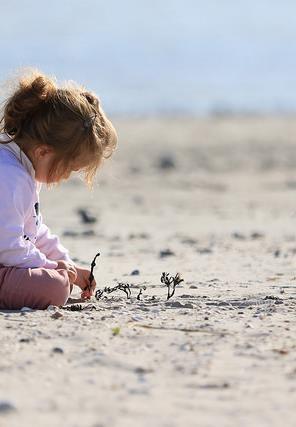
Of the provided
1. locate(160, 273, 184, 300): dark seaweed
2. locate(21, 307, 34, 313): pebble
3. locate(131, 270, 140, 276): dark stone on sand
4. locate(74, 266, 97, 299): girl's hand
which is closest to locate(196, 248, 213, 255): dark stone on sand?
locate(131, 270, 140, 276): dark stone on sand

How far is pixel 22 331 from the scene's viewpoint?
14.5 feet

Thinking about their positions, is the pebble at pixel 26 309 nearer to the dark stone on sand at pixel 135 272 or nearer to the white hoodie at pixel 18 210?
the white hoodie at pixel 18 210

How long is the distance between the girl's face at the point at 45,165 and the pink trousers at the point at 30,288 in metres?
0.45

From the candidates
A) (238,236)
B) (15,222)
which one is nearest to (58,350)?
(15,222)

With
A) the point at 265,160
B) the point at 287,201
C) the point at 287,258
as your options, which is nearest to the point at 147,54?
the point at 265,160

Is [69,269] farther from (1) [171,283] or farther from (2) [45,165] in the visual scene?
(1) [171,283]

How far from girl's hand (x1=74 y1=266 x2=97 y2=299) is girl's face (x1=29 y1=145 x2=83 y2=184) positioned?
1.64 ft

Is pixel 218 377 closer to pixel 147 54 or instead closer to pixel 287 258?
pixel 287 258

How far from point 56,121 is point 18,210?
455 millimetres

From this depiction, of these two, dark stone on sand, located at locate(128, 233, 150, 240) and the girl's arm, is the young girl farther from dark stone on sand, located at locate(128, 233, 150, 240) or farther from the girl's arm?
dark stone on sand, located at locate(128, 233, 150, 240)

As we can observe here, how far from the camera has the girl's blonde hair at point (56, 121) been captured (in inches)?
199

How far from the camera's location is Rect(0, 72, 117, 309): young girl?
4961 mm

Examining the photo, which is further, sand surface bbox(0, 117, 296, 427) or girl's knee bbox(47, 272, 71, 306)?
girl's knee bbox(47, 272, 71, 306)

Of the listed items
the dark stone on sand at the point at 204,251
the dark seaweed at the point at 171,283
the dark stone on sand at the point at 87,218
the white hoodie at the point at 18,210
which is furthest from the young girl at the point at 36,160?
the dark stone on sand at the point at 87,218
